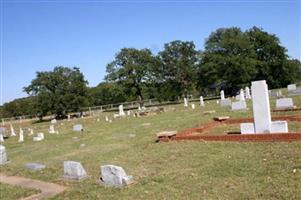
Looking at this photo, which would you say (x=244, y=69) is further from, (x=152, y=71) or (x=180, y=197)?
(x=180, y=197)

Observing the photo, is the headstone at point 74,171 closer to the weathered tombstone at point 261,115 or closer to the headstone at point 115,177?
the headstone at point 115,177

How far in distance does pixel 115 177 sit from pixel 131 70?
57356 mm

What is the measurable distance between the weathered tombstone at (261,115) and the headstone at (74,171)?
234 inches

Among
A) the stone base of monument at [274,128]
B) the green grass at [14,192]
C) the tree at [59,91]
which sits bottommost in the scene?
the green grass at [14,192]

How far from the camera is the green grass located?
9453 millimetres

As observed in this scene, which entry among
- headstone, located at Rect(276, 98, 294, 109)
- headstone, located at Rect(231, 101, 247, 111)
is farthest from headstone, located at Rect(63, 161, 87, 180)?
headstone, located at Rect(231, 101, 247, 111)

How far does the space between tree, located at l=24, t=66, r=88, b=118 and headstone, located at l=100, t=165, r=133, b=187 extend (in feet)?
160

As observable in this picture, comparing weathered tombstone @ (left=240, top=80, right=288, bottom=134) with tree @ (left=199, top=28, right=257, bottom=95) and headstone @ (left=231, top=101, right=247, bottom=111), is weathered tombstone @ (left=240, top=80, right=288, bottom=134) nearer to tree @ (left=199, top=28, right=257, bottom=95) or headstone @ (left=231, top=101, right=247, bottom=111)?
headstone @ (left=231, top=101, right=247, bottom=111)

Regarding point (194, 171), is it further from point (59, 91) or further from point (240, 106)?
point (59, 91)

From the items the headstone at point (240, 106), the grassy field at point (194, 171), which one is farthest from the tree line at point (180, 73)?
the grassy field at point (194, 171)

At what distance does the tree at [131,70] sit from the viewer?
65438 mm

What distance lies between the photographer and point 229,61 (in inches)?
2319

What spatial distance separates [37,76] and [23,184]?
167 feet

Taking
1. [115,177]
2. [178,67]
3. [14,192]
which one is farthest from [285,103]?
[178,67]
